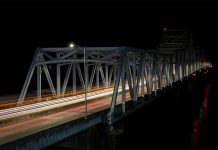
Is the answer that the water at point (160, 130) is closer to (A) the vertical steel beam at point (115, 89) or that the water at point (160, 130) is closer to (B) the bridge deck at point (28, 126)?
(A) the vertical steel beam at point (115, 89)

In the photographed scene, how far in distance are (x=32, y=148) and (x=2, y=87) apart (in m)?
51.0

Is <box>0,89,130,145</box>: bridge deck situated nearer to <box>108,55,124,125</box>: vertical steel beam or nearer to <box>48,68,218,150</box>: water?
<box>48,68,218,150</box>: water

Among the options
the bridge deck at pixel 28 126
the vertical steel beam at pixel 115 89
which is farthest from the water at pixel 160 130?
the bridge deck at pixel 28 126

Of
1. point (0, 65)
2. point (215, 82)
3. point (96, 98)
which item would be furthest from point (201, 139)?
point (215, 82)

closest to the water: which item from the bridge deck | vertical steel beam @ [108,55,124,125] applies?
vertical steel beam @ [108,55,124,125]

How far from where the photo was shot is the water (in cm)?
2867

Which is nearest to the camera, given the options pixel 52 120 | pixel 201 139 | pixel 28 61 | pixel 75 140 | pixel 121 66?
pixel 52 120

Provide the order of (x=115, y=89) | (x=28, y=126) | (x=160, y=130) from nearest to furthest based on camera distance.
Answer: (x=28, y=126), (x=115, y=89), (x=160, y=130)

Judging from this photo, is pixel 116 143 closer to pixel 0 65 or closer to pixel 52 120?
pixel 52 120

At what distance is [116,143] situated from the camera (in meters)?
29.1

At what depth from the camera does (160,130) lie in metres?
60.1

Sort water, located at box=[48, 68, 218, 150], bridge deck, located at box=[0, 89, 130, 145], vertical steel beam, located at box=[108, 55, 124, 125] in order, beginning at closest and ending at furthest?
bridge deck, located at box=[0, 89, 130, 145] < vertical steel beam, located at box=[108, 55, 124, 125] < water, located at box=[48, 68, 218, 150]

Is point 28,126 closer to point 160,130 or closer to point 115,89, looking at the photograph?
point 115,89

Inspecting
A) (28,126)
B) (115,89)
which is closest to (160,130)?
(115,89)
